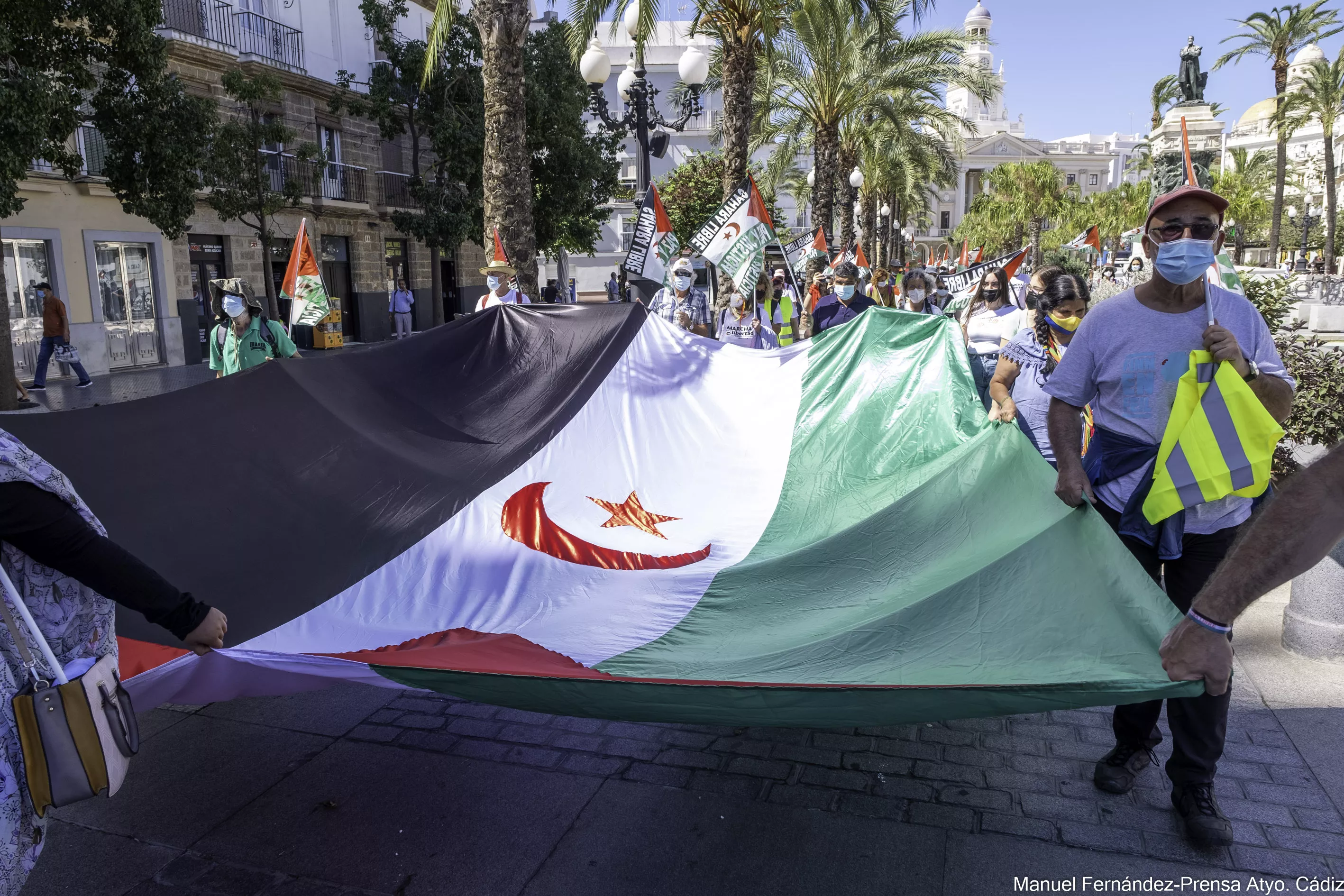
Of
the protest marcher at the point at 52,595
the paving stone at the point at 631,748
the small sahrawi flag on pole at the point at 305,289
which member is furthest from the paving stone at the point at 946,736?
the small sahrawi flag on pole at the point at 305,289

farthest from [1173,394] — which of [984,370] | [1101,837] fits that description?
[984,370]

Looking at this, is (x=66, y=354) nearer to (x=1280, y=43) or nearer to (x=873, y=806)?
(x=873, y=806)

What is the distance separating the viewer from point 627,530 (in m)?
4.37

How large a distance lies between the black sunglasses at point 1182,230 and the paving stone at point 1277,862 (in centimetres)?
202

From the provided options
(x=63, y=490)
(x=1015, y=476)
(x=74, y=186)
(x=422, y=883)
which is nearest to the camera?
Answer: (x=63, y=490)

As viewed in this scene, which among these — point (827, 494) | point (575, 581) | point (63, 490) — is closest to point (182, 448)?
Result: point (575, 581)

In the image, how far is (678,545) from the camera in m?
4.19

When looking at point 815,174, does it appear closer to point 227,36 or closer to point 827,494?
point 227,36

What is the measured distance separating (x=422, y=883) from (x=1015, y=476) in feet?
8.55

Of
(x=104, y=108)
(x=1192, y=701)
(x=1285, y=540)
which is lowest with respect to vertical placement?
(x=1192, y=701)

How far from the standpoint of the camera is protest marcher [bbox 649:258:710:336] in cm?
1090

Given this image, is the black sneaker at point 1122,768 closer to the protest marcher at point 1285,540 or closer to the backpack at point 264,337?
the protest marcher at point 1285,540

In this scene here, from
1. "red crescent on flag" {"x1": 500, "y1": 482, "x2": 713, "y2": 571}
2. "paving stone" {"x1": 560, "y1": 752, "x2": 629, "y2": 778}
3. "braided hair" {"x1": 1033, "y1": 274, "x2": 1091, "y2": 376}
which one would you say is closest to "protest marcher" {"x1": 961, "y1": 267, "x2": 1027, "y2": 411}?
"braided hair" {"x1": 1033, "y1": 274, "x2": 1091, "y2": 376}

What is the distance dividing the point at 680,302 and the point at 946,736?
796 centimetres
